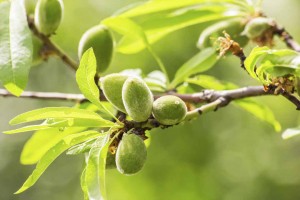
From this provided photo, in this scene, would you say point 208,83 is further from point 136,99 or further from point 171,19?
point 136,99

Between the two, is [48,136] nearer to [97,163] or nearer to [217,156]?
[97,163]

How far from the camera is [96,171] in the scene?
133cm

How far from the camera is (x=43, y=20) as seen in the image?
1.78m

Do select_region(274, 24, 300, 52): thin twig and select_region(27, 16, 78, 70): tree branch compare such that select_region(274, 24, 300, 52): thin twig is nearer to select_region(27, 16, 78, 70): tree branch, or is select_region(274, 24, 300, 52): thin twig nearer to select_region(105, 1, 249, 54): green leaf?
select_region(105, 1, 249, 54): green leaf

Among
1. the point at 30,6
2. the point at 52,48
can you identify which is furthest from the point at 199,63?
the point at 30,6

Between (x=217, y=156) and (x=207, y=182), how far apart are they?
0.54 meters

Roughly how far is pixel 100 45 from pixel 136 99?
1.42 feet

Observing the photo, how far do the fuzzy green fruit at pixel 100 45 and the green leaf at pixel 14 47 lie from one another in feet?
0.59

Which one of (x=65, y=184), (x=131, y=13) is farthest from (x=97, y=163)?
(x=65, y=184)

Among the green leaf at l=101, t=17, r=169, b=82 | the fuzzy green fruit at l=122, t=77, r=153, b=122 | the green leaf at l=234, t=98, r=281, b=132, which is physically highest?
the fuzzy green fruit at l=122, t=77, r=153, b=122

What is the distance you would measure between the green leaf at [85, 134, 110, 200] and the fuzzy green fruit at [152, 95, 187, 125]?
0.13 metres

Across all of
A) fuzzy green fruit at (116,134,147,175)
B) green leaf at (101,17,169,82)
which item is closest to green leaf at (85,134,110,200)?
fuzzy green fruit at (116,134,147,175)

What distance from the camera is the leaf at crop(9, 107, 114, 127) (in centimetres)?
138

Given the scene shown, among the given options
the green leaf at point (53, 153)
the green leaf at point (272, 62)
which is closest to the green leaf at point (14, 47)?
the green leaf at point (53, 153)
